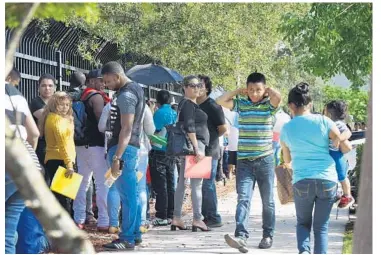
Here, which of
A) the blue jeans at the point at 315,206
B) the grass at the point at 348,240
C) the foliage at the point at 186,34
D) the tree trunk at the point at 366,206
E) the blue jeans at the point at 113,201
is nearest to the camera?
the tree trunk at the point at 366,206

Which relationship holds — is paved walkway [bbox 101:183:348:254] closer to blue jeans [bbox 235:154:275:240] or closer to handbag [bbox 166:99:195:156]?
blue jeans [bbox 235:154:275:240]

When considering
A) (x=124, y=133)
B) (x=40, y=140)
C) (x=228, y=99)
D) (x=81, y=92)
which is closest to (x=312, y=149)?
(x=124, y=133)

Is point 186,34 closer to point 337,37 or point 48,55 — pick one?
point 48,55

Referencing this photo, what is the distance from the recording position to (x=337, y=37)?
479 inches

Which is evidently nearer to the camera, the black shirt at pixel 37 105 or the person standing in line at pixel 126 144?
the person standing in line at pixel 126 144

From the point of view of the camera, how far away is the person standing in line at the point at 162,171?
38.3 ft

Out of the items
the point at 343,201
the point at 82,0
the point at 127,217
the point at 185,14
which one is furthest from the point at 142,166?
the point at 185,14

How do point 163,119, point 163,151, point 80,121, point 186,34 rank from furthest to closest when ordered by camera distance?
point 186,34
point 163,119
point 163,151
point 80,121

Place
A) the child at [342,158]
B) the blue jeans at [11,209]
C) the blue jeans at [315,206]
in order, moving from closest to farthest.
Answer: the blue jeans at [11,209]
the blue jeans at [315,206]
the child at [342,158]

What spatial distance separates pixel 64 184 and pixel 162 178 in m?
3.09

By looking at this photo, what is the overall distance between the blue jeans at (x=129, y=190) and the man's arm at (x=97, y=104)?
1170 millimetres

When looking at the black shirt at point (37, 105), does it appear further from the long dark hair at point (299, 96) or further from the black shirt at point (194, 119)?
the long dark hair at point (299, 96)

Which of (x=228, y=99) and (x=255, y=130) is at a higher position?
(x=228, y=99)

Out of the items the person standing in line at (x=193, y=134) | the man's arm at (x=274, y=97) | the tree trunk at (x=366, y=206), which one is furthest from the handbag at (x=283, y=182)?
the tree trunk at (x=366, y=206)
